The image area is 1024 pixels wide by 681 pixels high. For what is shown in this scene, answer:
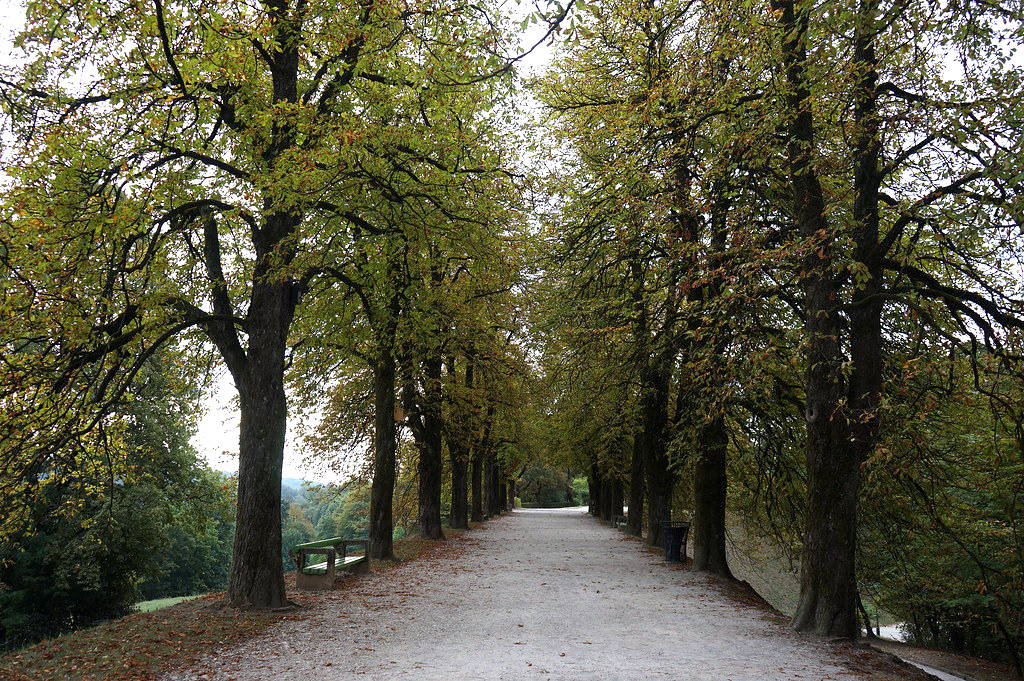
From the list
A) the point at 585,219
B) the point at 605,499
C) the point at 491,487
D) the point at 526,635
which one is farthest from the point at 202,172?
the point at 605,499

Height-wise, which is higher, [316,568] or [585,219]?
[585,219]

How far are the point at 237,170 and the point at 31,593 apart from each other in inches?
1053

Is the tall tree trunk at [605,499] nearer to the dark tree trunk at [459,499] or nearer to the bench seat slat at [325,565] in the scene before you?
the dark tree trunk at [459,499]

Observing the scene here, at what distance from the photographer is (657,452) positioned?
20.3m

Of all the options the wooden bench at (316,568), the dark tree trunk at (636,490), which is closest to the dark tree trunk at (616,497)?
the dark tree trunk at (636,490)

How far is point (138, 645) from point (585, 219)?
9342 mm

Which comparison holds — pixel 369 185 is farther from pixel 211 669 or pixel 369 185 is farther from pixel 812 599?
pixel 812 599

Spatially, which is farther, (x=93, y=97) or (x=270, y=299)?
(x=270, y=299)

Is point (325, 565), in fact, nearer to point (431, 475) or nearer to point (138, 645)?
point (138, 645)

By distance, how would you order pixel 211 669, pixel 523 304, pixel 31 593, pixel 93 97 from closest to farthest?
pixel 211 669, pixel 93 97, pixel 523 304, pixel 31 593

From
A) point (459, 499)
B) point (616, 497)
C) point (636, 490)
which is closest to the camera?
point (636, 490)

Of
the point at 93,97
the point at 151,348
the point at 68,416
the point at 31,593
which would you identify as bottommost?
the point at 31,593

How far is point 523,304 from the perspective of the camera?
2233cm

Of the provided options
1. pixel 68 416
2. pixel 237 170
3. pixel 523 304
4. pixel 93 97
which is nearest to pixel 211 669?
pixel 68 416
